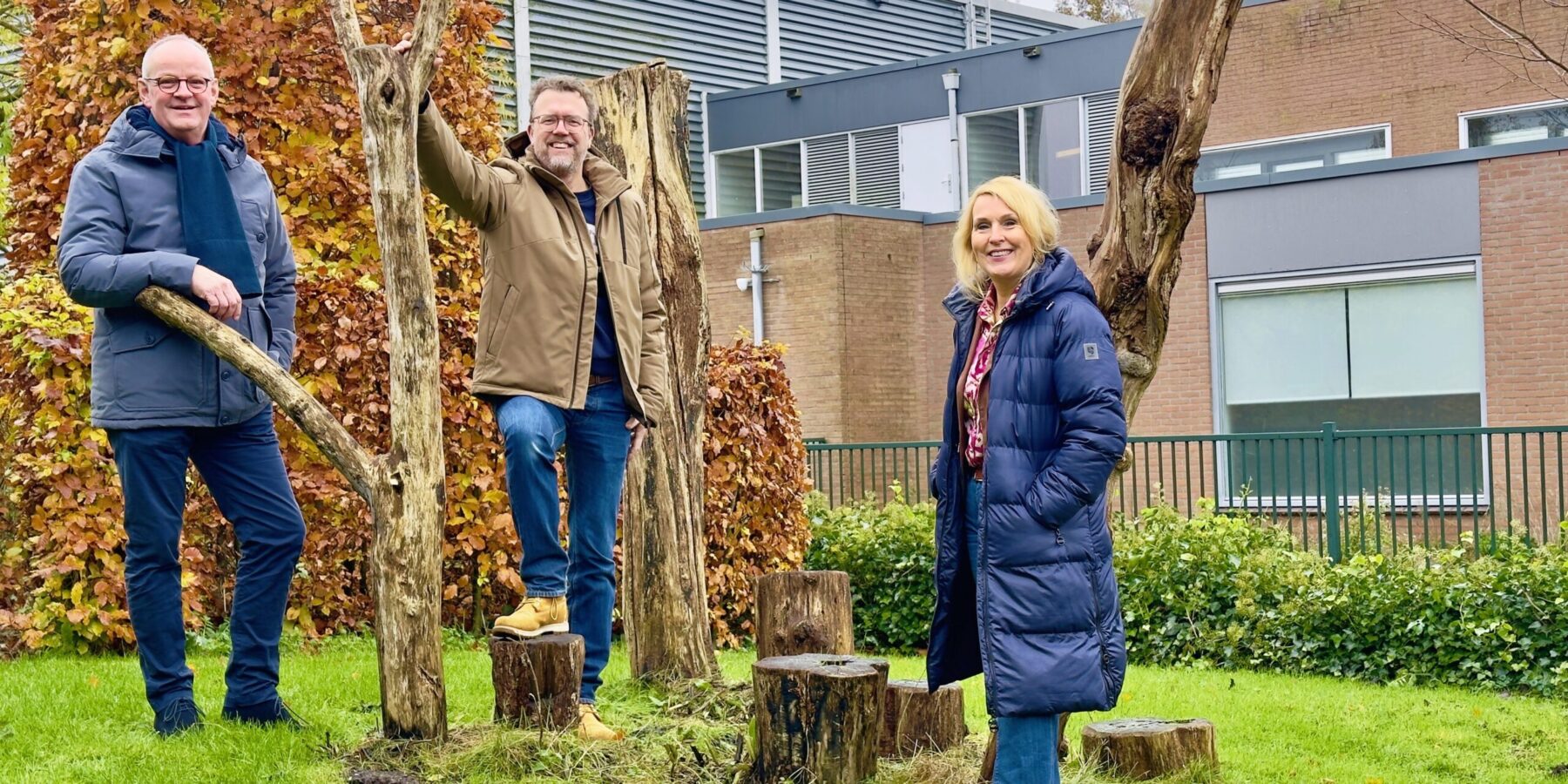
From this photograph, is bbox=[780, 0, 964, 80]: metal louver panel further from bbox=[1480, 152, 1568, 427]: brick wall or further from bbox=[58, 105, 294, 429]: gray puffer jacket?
bbox=[58, 105, 294, 429]: gray puffer jacket

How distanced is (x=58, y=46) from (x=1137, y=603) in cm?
740

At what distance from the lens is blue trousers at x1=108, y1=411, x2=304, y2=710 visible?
5.34m

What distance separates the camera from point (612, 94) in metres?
7.06

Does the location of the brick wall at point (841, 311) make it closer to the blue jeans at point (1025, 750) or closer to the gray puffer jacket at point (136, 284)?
the gray puffer jacket at point (136, 284)

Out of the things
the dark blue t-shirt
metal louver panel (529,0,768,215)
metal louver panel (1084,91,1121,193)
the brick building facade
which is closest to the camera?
the dark blue t-shirt

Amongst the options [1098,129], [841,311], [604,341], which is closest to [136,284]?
[604,341]

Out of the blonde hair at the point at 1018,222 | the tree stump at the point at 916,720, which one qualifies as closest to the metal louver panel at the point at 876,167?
the tree stump at the point at 916,720

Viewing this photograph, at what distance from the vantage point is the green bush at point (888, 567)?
1198 centimetres

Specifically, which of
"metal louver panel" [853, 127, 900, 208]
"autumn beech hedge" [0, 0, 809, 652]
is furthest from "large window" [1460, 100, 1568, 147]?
"autumn beech hedge" [0, 0, 809, 652]

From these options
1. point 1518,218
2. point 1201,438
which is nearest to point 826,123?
point 1518,218

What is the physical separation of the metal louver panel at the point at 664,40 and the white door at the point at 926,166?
144 inches

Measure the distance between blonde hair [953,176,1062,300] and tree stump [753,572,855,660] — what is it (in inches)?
67.0

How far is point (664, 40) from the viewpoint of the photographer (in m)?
27.1

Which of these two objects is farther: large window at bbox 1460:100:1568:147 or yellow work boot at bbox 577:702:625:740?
large window at bbox 1460:100:1568:147
